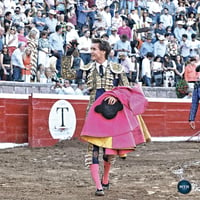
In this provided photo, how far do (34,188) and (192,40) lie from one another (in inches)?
469

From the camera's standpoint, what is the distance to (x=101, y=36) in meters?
15.6

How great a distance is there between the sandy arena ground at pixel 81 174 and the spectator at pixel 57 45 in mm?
2723

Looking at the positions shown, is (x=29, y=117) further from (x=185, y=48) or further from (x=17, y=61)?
(x=185, y=48)

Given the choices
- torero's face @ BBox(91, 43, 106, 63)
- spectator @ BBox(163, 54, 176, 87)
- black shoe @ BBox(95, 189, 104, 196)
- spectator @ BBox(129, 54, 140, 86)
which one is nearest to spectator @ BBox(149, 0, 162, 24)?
spectator @ BBox(163, 54, 176, 87)

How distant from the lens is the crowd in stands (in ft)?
45.6

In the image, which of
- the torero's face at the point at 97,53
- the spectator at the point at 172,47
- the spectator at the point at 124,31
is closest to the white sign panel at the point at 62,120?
the spectator at the point at 124,31

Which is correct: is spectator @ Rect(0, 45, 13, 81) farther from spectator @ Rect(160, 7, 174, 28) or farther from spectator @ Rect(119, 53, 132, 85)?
spectator @ Rect(160, 7, 174, 28)

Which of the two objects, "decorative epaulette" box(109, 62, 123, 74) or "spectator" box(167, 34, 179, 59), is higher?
"spectator" box(167, 34, 179, 59)

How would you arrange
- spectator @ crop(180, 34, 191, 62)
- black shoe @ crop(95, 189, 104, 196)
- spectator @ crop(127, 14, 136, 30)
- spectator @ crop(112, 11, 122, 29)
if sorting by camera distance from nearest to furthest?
1. black shoe @ crop(95, 189, 104, 196)
2. spectator @ crop(112, 11, 122, 29)
3. spectator @ crop(127, 14, 136, 30)
4. spectator @ crop(180, 34, 191, 62)

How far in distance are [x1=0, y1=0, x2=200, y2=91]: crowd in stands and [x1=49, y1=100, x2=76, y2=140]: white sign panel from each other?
0.68m

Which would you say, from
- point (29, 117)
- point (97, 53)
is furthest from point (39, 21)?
point (97, 53)

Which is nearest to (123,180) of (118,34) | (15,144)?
(15,144)

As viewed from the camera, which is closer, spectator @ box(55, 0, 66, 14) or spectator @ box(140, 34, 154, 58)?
spectator @ box(140, 34, 154, 58)

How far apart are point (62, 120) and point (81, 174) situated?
4457 millimetres
